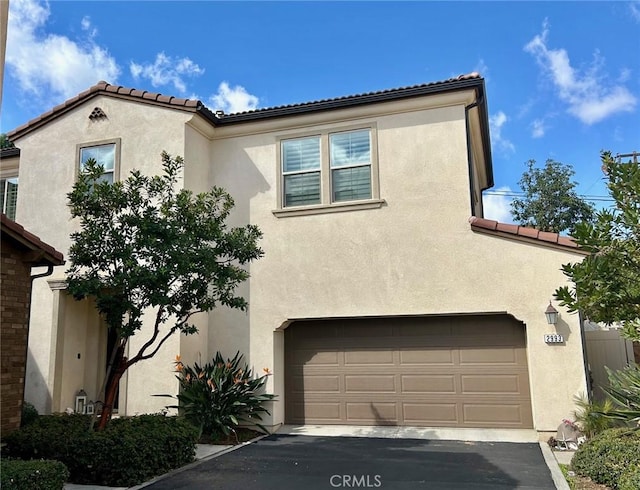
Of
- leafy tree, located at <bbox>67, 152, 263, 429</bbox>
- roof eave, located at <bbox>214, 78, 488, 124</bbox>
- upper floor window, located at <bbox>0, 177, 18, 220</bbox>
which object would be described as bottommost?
leafy tree, located at <bbox>67, 152, 263, 429</bbox>

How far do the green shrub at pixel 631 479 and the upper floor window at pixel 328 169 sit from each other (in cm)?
690

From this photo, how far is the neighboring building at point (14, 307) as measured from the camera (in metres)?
7.94

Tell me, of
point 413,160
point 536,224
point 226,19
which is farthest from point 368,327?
point 536,224

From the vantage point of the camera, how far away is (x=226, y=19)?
10.4m

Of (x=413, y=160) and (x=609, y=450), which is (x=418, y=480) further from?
(x=413, y=160)

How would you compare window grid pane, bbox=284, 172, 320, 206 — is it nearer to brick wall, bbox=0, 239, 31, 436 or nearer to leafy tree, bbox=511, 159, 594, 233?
brick wall, bbox=0, 239, 31, 436

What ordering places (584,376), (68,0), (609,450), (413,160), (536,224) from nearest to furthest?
1. (609,450)
2. (68,0)
3. (584,376)
4. (413,160)
5. (536,224)

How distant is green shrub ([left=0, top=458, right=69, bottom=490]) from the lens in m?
5.19

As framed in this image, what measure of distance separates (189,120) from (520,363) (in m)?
8.87

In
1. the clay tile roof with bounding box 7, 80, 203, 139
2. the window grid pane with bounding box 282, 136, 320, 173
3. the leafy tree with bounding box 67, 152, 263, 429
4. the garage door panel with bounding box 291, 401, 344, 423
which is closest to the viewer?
the leafy tree with bounding box 67, 152, 263, 429

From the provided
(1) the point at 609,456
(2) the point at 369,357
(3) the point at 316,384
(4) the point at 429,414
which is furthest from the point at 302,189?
(1) the point at 609,456

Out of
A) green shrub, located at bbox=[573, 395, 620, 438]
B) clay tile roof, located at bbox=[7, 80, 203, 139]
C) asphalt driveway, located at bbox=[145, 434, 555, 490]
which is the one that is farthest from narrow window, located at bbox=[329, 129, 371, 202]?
green shrub, located at bbox=[573, 395, 620, 438]

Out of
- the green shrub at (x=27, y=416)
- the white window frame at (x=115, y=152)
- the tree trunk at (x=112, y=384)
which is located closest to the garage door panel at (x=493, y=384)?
the tree trunk at (x=112, y=384)

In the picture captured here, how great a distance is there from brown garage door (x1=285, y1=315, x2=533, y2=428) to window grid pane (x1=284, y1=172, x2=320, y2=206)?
9.13ft
